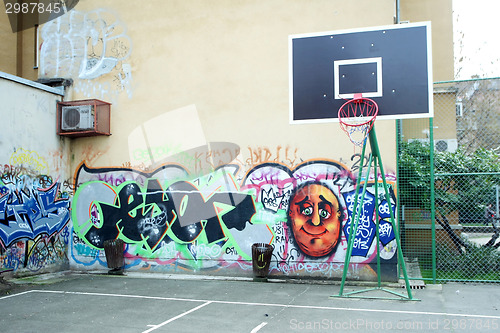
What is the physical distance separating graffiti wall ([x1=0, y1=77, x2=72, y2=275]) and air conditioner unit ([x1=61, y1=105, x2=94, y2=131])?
34 cm

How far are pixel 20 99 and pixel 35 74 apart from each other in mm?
2769

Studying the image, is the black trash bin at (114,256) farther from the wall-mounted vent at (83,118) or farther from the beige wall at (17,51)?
the beige wall at (17,51)

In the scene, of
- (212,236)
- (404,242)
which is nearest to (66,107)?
(212,236)

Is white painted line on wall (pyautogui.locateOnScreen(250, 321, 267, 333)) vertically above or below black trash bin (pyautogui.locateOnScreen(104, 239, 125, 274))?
below

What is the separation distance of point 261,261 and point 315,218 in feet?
5.24

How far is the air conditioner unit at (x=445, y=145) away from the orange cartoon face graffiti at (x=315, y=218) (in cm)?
443

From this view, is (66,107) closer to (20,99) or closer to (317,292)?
(20,99)

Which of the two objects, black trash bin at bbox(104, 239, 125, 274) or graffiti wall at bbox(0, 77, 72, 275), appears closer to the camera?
graffiti wall at bbox(0, 77, 72, 275)

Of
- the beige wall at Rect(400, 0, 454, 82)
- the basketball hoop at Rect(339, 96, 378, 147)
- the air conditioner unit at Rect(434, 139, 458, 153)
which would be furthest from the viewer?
the beige wall at Rect(400, 0, 454, 82)

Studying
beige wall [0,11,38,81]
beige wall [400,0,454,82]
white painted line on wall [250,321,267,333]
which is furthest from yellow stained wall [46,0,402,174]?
beige wall [400,0,454,82]

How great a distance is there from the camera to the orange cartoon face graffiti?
35.8 feet

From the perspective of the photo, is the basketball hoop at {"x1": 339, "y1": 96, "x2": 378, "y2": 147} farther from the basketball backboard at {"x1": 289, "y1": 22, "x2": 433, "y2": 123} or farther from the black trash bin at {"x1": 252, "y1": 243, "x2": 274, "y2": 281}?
the black trash bin at {"x1": 252, "y1": 243, "x2": 274, "y2": 281}

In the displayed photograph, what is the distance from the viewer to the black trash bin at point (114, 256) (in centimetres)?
1206

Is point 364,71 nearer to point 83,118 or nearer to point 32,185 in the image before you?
point 83,118
